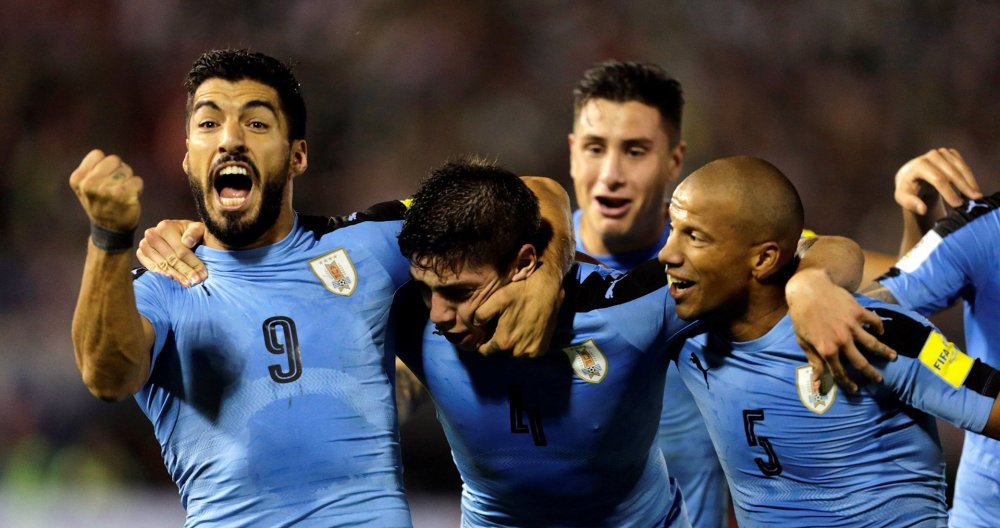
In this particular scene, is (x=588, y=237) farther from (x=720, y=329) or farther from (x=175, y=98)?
(x=175, y=98)

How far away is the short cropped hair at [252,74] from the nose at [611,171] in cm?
171

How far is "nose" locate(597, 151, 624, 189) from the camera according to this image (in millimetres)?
4695

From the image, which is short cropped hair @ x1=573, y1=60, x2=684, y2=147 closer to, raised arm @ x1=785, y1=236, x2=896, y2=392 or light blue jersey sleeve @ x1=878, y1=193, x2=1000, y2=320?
light blue jersey sleeve @ x1=878, y1=193, x2=1000, y2=320

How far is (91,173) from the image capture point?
2.55 m

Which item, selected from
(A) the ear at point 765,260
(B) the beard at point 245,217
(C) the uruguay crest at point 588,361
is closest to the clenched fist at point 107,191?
(B) the beard at point 245,217

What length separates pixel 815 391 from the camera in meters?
3.02

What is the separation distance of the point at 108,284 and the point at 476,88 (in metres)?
5.24

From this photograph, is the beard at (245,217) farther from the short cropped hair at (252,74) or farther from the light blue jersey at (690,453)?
the light blue jersey at (690,453)

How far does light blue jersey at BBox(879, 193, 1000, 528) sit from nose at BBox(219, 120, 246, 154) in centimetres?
217

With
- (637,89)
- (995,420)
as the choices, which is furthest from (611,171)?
(995,420)

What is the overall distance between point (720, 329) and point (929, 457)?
2.21 ft

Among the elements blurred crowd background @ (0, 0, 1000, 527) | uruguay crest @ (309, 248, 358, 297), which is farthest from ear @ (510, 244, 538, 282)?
blurred crowd background @ (0, 0, 1000, 527)

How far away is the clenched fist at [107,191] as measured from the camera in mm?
2547

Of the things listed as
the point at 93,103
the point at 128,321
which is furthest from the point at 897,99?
the point at 128,321
